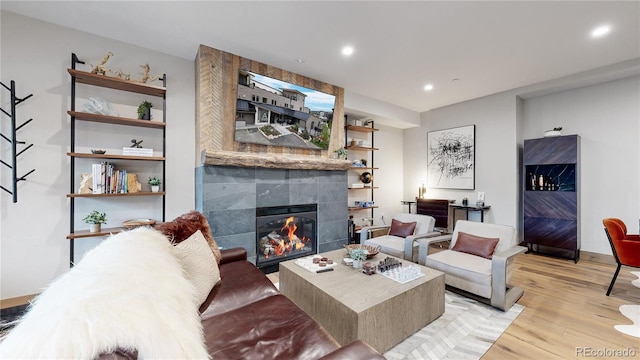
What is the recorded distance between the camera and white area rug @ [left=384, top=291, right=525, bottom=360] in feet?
5.69

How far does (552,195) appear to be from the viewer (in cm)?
377

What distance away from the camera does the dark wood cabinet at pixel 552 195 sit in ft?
11.8

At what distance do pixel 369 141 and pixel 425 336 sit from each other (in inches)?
150

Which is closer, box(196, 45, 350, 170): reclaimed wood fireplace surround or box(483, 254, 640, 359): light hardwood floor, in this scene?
box(483, 254, 640, 359): light hardwood floor

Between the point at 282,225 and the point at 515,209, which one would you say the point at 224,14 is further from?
the point at 515,209

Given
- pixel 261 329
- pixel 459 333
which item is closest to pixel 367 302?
pixel 261 329

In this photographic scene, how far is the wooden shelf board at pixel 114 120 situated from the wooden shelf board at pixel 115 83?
0.37 metres

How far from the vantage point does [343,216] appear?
3.96m

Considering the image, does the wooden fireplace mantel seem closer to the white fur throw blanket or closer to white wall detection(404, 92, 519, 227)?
the white fur throw blanket

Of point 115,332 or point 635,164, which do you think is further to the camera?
point 635,164

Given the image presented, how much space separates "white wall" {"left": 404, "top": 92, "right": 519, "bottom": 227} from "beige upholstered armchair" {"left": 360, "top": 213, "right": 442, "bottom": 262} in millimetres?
1703

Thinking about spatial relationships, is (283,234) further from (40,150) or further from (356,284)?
(40,150)

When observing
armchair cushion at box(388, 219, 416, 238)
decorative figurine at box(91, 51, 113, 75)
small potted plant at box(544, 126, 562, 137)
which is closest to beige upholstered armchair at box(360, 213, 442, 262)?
armchair cushion at box(388, 219, 416, 238)

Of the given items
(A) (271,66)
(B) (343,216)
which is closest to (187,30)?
(A) (271,66)
